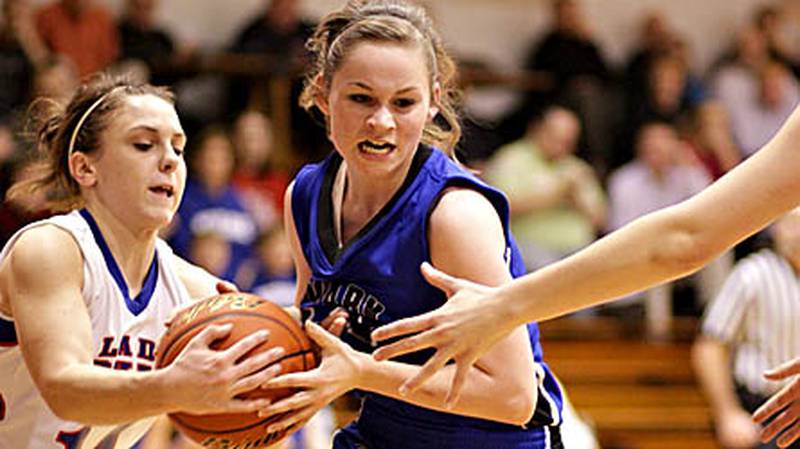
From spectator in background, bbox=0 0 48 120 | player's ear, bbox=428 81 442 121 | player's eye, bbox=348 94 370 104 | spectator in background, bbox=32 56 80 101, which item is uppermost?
spectator in background, bbox=0 0 48 120

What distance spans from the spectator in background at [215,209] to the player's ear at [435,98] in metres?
4.86

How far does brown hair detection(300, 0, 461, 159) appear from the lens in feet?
11.1

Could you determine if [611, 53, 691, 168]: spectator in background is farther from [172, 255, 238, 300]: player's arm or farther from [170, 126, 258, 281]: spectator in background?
[172, 255, 238, 300]: player's arm

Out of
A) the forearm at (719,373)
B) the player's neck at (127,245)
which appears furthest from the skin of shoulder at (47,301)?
Result: the forearm at (719,373)

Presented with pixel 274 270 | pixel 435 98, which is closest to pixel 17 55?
pixel 274 270

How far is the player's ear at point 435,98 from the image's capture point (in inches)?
137

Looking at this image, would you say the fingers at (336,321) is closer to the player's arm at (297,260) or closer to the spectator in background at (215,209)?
the player's arm at (297,260)

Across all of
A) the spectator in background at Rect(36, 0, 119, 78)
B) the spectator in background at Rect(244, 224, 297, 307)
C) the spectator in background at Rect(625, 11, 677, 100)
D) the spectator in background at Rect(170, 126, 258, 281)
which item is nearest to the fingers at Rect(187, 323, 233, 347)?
the spectator in background at Rect(244, 224, 297, 307)

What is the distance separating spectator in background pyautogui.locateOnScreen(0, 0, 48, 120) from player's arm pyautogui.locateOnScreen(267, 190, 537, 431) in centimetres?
543

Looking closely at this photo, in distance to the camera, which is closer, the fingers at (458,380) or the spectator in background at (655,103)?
the fingers at (458,380)

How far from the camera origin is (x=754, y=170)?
2.59 m

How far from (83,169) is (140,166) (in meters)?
0.20

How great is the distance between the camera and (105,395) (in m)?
3.12

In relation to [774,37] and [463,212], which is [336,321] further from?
[774,37]
